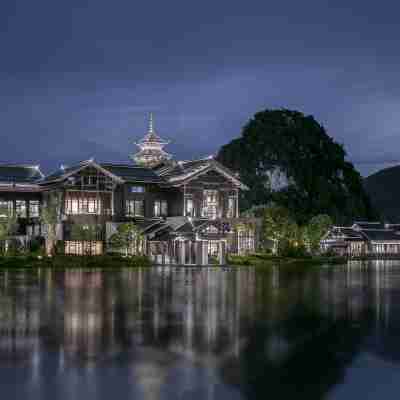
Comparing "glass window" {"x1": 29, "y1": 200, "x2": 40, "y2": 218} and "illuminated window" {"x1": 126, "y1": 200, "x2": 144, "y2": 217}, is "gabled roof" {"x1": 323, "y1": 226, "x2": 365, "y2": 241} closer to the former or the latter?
"illuminated window" {"x1": 126, "y1": 200, "x2": 144, "y2": 217}

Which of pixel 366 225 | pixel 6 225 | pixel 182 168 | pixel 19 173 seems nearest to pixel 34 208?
pixel 19 173

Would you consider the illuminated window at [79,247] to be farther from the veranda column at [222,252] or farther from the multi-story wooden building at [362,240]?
the multi-story wooden building at [362,240]

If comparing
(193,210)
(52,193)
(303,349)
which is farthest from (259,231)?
(303,349)

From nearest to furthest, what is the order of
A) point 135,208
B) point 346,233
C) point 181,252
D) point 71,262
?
point 71,262, point 181,252, point 135,208, point 346,233

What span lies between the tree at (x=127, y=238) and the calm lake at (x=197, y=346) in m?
26.2

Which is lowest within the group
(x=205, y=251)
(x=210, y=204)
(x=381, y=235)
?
(x=205, y=251)

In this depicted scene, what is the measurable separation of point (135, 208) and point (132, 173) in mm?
3268

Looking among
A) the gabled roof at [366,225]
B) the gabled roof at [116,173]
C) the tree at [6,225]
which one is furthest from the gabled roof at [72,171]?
the gabled roof at [366,225]

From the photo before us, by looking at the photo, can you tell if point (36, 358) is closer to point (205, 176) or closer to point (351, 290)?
point (351, 290)

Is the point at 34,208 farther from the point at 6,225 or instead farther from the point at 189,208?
the point at 189,208

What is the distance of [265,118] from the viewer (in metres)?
77.9

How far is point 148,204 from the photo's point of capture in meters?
53.2

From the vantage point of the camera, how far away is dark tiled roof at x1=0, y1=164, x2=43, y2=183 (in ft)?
175

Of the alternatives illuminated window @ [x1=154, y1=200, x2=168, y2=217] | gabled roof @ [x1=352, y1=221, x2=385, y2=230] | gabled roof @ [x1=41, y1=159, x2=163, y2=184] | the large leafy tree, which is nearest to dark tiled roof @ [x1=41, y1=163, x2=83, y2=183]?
gabled roof @ [x1=41, y1=159, x2=163, y2=184]
